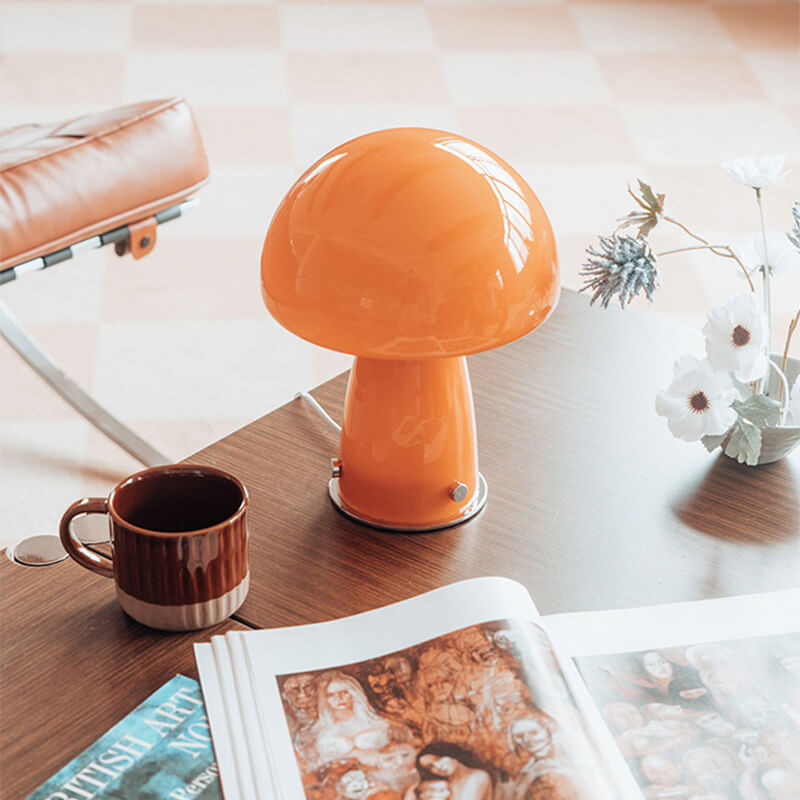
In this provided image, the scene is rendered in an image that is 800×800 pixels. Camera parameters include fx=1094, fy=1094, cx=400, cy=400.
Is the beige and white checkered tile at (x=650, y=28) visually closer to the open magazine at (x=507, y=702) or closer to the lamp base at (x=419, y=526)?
the lamp base at (x=419, y=526)

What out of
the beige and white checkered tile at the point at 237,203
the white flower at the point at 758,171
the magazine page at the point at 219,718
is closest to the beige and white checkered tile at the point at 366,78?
the beige and white checkered tile at the point at 237,203

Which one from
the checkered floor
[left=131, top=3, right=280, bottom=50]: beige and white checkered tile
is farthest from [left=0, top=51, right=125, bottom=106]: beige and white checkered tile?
A: [left=131, top=3, right=280, bottom=50]: beige and white checkered tile

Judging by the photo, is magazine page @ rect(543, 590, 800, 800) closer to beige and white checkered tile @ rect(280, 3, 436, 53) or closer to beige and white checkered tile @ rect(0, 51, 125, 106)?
beige and white checkered tile @ rect(0, 51, 125, 106)

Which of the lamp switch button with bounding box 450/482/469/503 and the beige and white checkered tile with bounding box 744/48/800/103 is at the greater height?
the lamp switch button with bounding box 450/482/469/503

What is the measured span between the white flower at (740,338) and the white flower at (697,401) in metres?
0.02

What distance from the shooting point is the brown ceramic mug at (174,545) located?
65cm

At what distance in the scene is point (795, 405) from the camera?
0.83m

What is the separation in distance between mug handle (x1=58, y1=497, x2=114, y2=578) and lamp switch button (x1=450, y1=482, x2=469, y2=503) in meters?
0.24

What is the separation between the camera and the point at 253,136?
2664 mm

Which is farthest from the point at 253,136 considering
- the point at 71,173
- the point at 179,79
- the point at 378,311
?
the point at 378,311

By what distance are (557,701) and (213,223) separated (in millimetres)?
1855

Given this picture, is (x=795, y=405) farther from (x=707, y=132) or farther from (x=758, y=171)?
(x=707, y=132)

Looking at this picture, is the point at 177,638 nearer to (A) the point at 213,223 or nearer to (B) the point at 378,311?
(B) the point at 378,311

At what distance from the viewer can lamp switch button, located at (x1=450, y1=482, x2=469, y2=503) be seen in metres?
0.78
